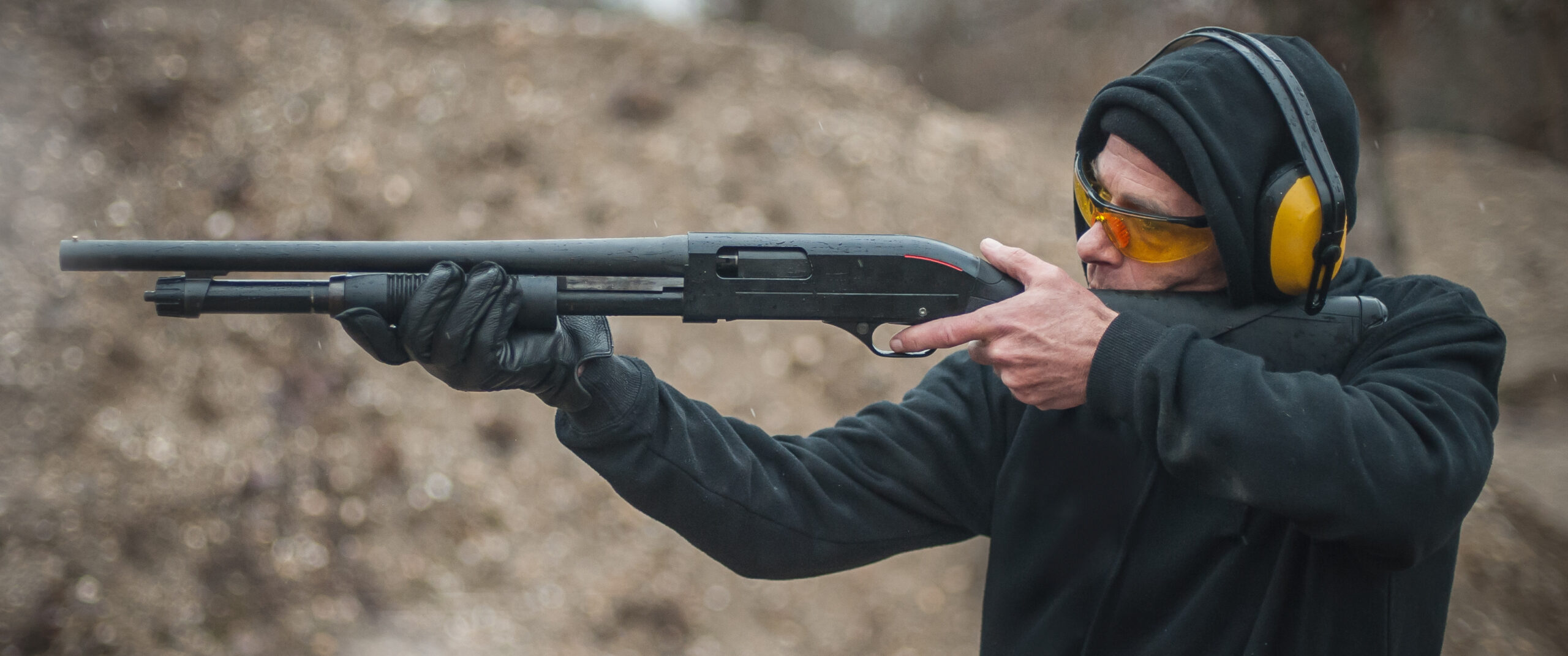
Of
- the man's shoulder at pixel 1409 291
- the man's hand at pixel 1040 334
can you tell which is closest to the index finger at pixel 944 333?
the man's hand at pixel 1040 334

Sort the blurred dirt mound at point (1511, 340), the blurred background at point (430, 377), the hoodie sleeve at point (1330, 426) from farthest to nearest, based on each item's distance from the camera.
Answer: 1. the blurred background at point (430, 377)
2. the blurred dirt mound at point (1511, 340)
3. the hoodie sleeve at point (1330, 426)

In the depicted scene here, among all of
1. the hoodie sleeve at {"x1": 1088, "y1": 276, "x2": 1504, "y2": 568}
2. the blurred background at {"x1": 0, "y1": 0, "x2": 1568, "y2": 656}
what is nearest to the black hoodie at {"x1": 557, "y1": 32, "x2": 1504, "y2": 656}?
the hoodie sleeve at {"x1": 1088, "y1": 276, "x2": 1504, "y2": 568}

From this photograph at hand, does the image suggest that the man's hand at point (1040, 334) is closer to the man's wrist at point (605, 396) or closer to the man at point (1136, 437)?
the man at point (1136, 437)

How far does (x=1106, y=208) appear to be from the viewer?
229cm

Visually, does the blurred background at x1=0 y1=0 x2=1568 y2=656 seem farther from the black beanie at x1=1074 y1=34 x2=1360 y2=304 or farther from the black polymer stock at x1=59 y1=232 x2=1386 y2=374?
the black beanie at x1=1074 y1=34 x2=1360 y2=304

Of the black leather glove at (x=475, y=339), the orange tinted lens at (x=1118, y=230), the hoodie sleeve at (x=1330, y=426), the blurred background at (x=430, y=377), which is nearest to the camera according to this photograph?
the hoodie sleeve at (x=1330, y=426)

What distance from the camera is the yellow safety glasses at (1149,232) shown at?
7.29ft

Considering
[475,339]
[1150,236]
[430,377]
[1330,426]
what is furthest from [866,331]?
[430,377]

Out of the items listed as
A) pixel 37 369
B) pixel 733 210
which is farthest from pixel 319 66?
pixel 733 210

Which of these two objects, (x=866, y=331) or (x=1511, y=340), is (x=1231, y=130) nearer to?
(x=866, y=331)

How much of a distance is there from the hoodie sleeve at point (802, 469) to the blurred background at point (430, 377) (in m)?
4.09

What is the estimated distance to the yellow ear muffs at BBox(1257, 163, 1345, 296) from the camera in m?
2.06

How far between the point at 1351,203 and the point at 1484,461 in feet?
2.19

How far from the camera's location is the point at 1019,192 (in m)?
9.34
